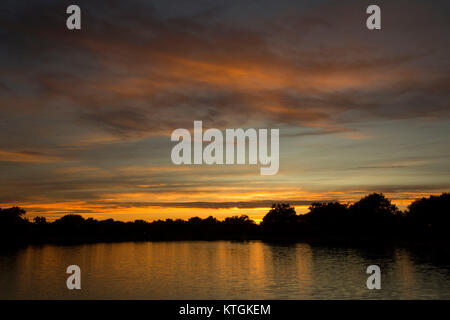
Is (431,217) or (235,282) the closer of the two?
(235,282)

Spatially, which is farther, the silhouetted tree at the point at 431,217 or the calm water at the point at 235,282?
the silhouetted tree at the point at 431,217

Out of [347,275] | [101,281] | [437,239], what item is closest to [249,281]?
[347,275]

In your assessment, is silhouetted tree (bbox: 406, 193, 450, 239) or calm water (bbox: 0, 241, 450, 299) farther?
silhouetted tree (bbox: 406, 193, 450, 239)

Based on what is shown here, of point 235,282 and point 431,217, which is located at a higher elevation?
point 431,217

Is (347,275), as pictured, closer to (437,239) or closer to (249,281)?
(249,281)
